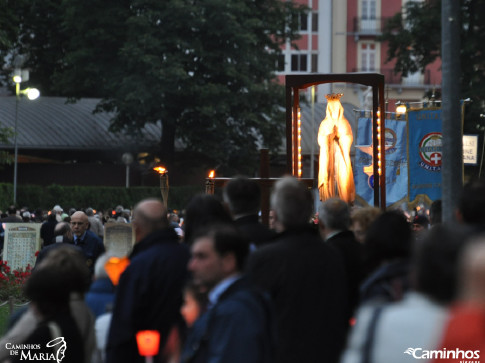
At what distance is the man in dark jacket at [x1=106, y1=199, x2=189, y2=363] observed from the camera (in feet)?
21.9

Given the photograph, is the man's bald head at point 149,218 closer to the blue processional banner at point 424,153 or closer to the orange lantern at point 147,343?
the orange lantern at point 147,343

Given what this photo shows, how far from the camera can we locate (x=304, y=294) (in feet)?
22.0

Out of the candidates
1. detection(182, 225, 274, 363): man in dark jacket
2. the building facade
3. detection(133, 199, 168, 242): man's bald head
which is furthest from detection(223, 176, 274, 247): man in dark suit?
the building facade

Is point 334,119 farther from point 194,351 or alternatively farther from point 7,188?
point 7,188

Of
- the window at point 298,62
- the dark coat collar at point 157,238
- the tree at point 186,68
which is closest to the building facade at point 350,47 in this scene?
the window at point 298,62

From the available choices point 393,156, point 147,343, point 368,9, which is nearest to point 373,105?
point 393,156

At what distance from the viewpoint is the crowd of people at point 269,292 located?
4094mm

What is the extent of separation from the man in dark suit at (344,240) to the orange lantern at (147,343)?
128 centimetres

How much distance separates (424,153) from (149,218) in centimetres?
1660

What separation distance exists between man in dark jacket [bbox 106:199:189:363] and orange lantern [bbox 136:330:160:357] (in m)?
0.04

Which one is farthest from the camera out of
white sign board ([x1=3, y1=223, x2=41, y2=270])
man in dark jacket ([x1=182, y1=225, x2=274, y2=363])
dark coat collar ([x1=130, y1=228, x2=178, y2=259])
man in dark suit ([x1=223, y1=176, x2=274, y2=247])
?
white sign board ([x1=3, y1=223, x2=41, y2=270])

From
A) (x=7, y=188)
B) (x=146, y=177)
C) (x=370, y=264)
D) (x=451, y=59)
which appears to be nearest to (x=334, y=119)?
(x=451, y=59)

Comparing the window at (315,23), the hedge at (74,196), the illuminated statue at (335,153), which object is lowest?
the hedge at (74,196)

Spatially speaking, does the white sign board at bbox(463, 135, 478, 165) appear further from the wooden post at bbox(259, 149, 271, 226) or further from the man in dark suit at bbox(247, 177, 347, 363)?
the man in dark suit at bbox(247, 177, 347, 363)
